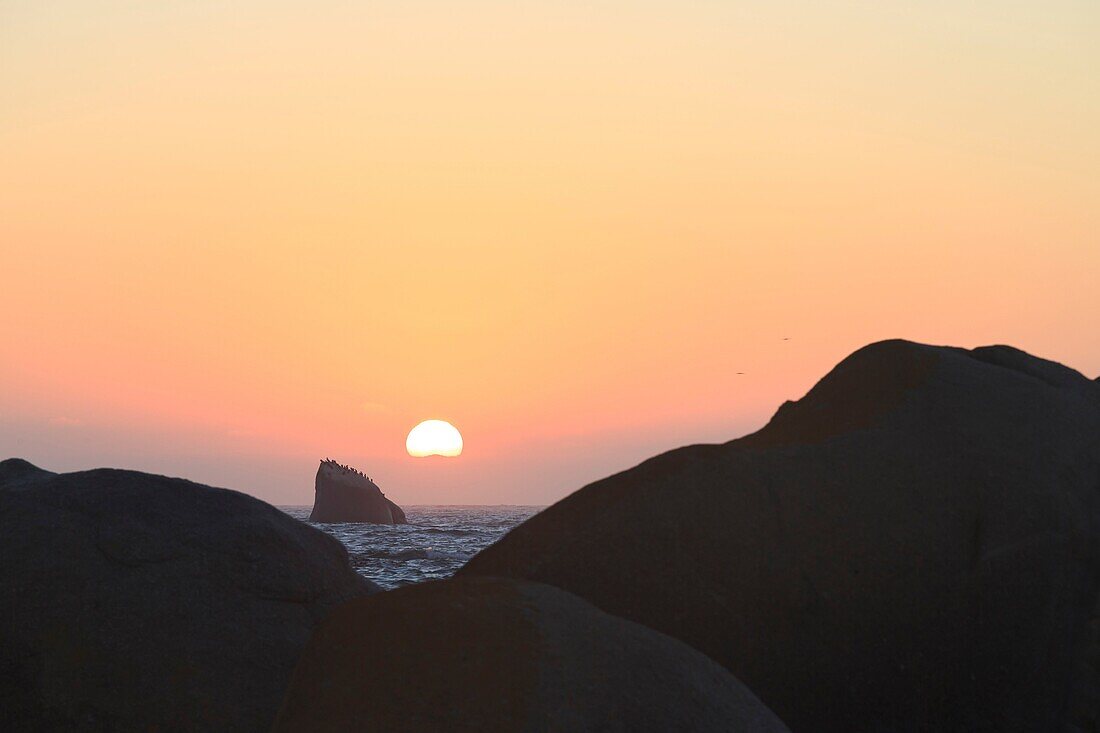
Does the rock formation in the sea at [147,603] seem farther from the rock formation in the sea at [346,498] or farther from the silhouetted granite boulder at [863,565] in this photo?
the rock formation in the sea at [346,498]

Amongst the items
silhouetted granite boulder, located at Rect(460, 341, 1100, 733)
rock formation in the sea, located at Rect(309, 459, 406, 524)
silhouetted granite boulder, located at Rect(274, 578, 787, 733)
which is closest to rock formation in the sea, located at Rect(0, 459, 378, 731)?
silhouetted granite boulder, located at Rect(460, 341, 1100, 733)

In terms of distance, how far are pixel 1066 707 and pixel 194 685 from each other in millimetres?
4480

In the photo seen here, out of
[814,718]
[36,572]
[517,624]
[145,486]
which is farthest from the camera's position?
[145,486]

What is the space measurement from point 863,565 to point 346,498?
8021 cm

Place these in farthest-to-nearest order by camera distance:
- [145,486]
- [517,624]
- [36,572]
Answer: [145,486] → [36,572] → [517,624]

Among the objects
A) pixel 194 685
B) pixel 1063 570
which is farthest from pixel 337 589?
pixel 1063 570

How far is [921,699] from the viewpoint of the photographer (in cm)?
505

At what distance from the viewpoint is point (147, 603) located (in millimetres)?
5262

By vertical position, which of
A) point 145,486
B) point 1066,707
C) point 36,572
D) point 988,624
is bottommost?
point 1066,707

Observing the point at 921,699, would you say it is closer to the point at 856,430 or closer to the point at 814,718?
the point at 814,718

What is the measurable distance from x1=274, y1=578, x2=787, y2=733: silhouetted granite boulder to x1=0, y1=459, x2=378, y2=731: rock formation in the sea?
151 cm

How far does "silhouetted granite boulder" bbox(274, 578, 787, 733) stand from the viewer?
131 inches

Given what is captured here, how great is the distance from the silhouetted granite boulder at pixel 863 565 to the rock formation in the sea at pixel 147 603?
128 centimetres

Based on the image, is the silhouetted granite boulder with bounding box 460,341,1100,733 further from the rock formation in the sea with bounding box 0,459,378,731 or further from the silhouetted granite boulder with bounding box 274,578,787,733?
the rock formation in the sea with bounding box 0,459,378,731
